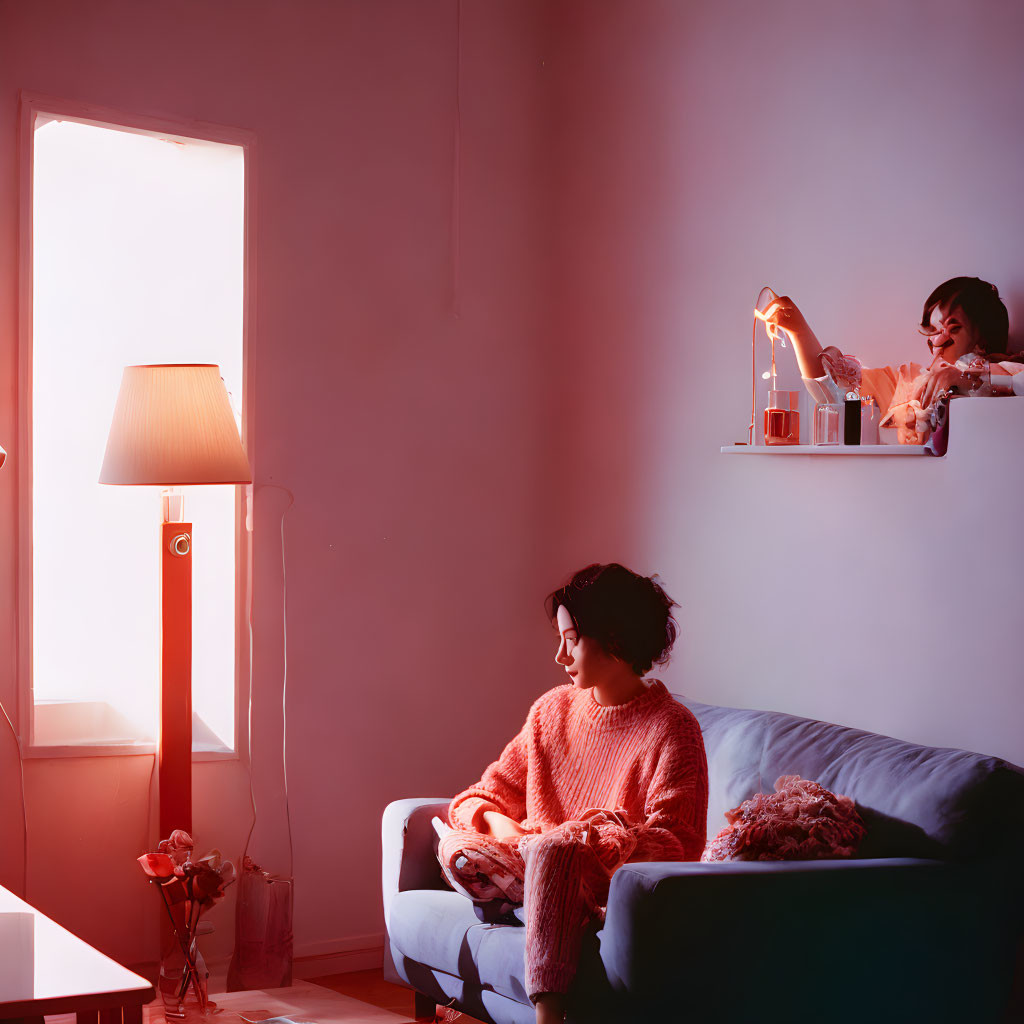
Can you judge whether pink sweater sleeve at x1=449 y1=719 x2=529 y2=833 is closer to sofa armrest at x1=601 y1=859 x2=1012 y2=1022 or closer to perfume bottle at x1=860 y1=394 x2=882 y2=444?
sofa armrest at x1=601 y1=859 x2=1012 y2=1022

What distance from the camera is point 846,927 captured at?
86.6 inches

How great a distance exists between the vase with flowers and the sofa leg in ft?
1.64

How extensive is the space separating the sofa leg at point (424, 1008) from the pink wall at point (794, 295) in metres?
1.07

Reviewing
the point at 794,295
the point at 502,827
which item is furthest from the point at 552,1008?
the point at 794,295

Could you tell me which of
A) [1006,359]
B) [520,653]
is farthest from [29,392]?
[1006,359]

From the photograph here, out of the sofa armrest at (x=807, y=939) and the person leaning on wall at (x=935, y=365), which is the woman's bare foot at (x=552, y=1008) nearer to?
the sofa armrest at (x=807, y=939)

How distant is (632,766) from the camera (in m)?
2.54

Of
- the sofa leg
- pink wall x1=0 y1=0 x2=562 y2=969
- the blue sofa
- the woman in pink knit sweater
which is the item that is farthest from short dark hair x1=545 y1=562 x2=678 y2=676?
pink wall x1=0 y1=0 x2=562 y2=969

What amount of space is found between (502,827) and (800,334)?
4.27ft

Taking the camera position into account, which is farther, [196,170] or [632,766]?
[196,170]

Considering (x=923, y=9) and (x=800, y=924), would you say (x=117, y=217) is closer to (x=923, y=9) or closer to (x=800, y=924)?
(x=923, y=9)


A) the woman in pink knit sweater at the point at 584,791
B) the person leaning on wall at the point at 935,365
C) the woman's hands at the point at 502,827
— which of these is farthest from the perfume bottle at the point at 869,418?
the woman's hands at the point at 502,827

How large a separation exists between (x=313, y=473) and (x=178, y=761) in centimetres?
90

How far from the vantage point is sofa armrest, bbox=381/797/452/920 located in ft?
9.36
